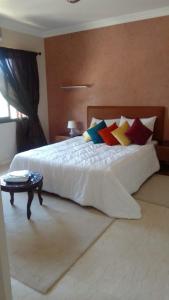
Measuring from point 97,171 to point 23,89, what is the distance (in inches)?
109

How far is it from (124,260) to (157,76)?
10.3 ft

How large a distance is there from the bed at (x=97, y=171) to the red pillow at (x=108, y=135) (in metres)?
0.12

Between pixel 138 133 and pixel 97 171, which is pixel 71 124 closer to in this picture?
pixel 138 133

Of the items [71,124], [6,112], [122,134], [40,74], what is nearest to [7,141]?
[6,112]

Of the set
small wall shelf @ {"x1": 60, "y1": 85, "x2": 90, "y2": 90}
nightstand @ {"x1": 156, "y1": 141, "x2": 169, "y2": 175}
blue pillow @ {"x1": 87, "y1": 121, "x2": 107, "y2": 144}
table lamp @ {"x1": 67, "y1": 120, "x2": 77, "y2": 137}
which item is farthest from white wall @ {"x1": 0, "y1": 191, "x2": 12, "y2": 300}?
small wall shelf @ {"x1": 60, "y1": 85, "x2": 90, "y2": 90}

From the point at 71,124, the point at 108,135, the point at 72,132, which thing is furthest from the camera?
the point at 72,132

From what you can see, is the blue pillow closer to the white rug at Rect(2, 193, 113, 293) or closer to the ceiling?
the white rug at Rect(2, 193, 113, 293)

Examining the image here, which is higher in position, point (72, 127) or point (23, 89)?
point (23, 89)

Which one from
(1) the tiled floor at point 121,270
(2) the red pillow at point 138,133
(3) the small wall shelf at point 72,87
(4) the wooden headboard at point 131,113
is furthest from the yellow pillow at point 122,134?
(1) the tiled floor at point 121,270

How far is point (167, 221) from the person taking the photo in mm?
2545

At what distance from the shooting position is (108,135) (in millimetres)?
3939

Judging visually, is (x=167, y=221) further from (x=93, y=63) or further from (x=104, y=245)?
(x=93, y=63)

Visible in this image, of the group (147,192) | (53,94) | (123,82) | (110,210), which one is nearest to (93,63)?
(123,82)

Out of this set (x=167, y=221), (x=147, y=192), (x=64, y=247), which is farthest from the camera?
(x=147, y=192)
